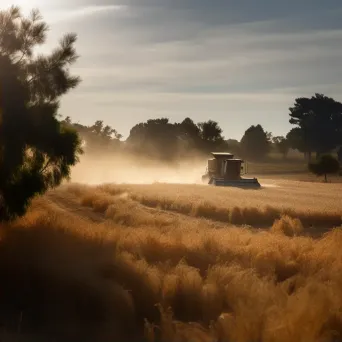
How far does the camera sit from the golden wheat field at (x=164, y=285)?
40.3 feet

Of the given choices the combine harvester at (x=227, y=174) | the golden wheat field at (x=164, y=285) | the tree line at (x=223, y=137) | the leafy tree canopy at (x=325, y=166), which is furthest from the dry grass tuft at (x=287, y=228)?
the tree line at (x=223, y=137)

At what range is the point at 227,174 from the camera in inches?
2603

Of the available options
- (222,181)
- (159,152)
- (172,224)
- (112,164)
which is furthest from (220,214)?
(159,152)

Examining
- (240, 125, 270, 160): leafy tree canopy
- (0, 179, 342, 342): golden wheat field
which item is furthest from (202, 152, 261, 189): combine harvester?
(240, 125, 270, 160): leafy tree canopy

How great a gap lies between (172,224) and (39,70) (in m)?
9.48

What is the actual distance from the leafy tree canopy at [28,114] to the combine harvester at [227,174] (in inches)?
1688

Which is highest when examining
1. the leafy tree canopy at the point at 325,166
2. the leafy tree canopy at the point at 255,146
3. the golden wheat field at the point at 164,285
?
the leafy tree canopy at the point at 255,146

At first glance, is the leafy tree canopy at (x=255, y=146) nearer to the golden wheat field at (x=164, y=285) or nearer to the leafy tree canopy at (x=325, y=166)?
the leafy tree canopy at (x=325, y=166)

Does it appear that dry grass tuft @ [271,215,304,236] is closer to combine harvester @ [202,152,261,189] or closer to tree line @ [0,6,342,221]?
tree line @ [0,6,342,221]

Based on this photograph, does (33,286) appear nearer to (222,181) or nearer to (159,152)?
(222,181)

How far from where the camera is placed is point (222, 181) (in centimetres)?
6450

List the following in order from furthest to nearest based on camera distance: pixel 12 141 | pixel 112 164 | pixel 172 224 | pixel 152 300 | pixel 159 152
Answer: pixel 159 152 < pixel 112 164 < pixel 172 224 < pixel 12 141 < pixel 152 300

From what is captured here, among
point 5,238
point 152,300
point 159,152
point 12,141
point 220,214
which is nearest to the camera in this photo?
point 152,300

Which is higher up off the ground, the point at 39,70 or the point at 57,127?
the point at 39,70
